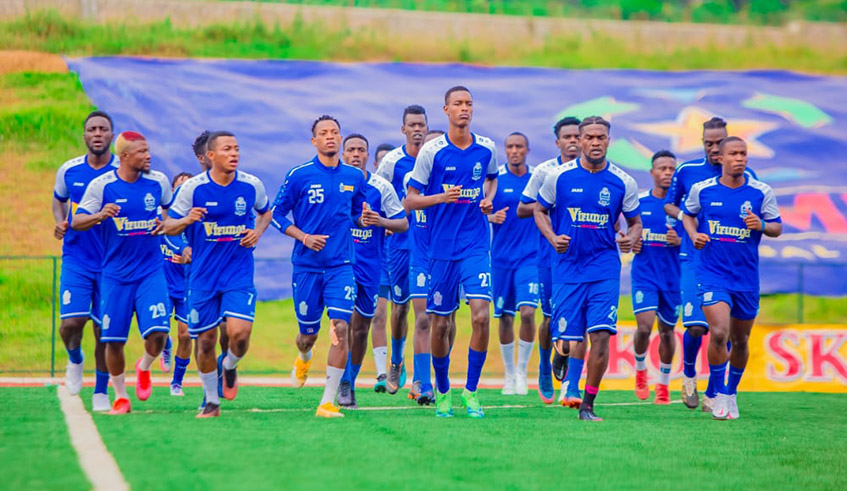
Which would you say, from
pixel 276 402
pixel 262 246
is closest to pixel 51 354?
pixel 262 246

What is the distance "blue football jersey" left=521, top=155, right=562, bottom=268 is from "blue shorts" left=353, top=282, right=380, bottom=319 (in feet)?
6.21

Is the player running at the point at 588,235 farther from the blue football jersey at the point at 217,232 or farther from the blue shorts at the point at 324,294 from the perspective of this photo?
the blue football jersey at the point at 217,232

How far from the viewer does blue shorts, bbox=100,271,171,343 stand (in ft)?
36.1

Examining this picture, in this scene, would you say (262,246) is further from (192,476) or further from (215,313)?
(192,476)

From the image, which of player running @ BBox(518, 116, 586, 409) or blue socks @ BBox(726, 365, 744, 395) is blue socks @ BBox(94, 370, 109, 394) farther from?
blue socks @ BBox(726, 365, 744, 395)

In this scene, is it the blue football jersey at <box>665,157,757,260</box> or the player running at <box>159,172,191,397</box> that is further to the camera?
the player running at <box>159,172,191,397</box>

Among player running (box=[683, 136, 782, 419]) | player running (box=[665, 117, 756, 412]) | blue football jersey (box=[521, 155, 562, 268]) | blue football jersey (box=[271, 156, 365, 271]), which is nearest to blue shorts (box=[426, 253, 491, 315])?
blue football jersey (box=[271, 156, 365, 271])

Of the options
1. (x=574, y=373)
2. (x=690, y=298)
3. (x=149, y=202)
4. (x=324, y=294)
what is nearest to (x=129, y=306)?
(x=149, y=202)

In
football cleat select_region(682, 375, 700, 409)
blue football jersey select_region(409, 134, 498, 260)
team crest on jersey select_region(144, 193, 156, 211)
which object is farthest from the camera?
football cleat select_region(682, 375, 700, 409)

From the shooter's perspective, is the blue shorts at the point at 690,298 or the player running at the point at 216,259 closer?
the player running at the point at 216,259

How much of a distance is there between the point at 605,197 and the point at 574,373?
7.43 feet

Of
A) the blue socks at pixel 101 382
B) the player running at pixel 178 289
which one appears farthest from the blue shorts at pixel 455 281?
the player running at pixel 178 289

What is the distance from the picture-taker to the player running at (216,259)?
1072 cm

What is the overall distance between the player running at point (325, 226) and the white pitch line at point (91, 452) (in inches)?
83.5
